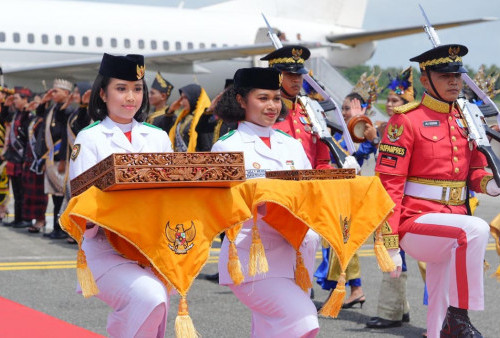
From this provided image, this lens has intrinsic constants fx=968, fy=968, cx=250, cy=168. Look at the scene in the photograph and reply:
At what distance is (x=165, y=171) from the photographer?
3939 mm

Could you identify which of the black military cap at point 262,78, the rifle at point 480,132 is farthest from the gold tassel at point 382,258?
the rifle at point 480,132

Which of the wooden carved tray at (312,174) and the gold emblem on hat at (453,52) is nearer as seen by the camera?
the wooden carved tray at (312,174)

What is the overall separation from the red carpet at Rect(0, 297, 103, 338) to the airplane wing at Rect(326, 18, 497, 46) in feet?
93.1

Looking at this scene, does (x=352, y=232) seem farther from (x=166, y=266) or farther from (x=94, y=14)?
(x=94, y=14)

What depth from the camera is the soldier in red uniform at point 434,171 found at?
561 cm

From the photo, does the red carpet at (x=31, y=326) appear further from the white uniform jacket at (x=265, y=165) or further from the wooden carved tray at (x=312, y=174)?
the wooden carved tray at (x=312, y=174)

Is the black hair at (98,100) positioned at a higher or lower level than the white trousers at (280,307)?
higher

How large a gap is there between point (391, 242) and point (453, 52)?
3.92ft

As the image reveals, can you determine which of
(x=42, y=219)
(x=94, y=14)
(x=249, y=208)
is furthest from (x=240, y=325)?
(x=94, y=14)

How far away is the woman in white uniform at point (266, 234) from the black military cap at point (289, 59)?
3.56 ft

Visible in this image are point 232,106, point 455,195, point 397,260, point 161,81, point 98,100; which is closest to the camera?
point 98,100

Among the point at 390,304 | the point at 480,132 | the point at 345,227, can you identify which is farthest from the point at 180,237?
the point at 390,304

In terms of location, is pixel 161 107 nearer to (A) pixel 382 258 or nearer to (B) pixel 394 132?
(B) pixel 394 132

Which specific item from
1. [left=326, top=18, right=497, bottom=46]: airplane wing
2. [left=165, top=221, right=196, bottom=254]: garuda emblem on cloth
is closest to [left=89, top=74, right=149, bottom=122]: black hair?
[left=165, top=221, right=196, bottom=254]: garuda emblem on cloth
